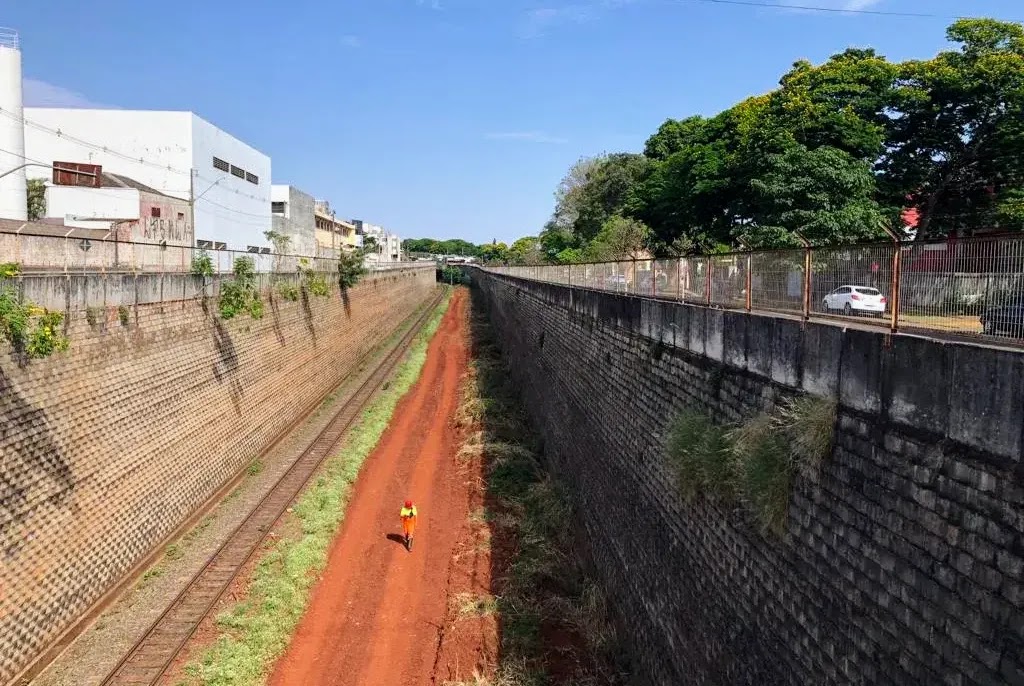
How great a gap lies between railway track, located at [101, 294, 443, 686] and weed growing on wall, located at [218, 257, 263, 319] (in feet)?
13.2

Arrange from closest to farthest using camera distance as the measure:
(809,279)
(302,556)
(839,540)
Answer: (839,540), (809,279), (302,556)

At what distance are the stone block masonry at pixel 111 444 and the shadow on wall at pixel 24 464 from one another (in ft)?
0.06

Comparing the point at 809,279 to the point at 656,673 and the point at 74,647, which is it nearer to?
the point at 656,673

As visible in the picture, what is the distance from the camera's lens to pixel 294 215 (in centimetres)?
5934

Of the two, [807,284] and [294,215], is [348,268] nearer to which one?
[807,284]

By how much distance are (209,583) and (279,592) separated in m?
1.19

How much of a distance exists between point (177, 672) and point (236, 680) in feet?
2.51

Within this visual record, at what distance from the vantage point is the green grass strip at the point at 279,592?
9.16 meters

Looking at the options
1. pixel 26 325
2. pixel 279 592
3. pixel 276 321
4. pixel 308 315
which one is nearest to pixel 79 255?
pixel 26 325

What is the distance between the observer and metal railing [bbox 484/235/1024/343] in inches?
177

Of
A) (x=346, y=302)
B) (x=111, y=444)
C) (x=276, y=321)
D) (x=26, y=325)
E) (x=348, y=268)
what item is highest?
(x=348, y=268)

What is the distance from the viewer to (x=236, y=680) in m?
8.91

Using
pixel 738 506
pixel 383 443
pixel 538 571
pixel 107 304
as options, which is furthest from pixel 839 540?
pixel 383 443

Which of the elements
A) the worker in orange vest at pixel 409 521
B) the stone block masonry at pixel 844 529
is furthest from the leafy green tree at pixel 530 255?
the stone block masonry at pixel 844 529
